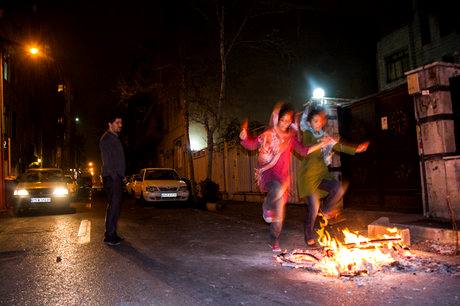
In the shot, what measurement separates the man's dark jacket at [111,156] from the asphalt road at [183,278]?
48.9 inches

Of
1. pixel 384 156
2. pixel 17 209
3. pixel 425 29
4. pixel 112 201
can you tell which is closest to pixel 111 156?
pixel 112 201

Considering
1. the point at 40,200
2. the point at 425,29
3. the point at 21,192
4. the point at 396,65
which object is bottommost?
the point at 40,200

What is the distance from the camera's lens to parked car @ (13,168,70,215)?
1402 centimetres

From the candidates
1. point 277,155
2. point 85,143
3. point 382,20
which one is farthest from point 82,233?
point 85,143

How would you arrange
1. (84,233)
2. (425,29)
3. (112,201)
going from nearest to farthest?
(112,201), (84,233), (425,29)

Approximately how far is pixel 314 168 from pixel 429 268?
1.99m

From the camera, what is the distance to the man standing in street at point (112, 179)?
7.01m

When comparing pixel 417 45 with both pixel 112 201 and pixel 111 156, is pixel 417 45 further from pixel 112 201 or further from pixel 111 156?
pixel 112 201

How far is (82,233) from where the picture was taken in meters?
8.45

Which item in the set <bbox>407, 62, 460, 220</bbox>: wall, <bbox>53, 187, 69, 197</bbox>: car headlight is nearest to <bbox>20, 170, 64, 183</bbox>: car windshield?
<bbox>53, 187, 69, 197</bbox>: car headlight

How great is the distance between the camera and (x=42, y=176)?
50.9 ft

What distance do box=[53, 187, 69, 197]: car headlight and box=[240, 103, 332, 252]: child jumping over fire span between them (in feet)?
35.2

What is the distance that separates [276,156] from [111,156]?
2930mm

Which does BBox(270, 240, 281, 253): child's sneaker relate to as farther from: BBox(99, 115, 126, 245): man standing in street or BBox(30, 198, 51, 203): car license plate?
BBox(30, 198, 51, 203): car license plate
